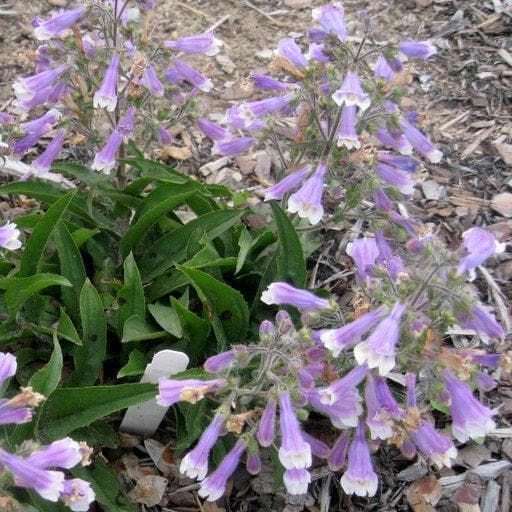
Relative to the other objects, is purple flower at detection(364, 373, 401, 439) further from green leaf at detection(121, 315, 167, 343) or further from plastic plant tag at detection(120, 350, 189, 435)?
green leaf at detection(121, 315, 167, 343)

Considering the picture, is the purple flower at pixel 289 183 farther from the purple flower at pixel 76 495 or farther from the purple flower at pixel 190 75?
the purple flower at pixel 76 495

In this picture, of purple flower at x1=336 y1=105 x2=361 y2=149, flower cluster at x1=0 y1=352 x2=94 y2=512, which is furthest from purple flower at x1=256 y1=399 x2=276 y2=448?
purple flower at x1=336 y1=105 x2=361 y2=149

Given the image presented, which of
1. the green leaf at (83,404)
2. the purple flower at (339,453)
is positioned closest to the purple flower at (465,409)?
the purple flower at (339,453)

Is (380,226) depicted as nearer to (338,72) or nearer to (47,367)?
(338,72)

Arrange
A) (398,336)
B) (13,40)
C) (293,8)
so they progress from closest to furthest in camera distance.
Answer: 1. (398,336)
2. (13,40)
3. (293,8)

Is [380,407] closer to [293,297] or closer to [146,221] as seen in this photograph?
[293,297]

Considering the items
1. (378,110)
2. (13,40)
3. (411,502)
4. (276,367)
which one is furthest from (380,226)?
(13,40)

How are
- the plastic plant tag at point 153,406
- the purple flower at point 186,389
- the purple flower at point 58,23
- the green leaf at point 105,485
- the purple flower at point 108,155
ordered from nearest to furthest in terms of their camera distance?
the purple flower at point 186,389, the plastic plant tag at point 153,406, the green leaf at point 105,485, the purple flower at point 58,23, the purple flower at point 108,155
